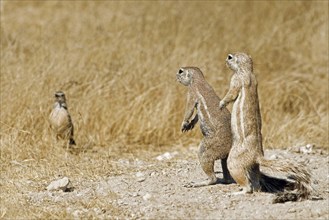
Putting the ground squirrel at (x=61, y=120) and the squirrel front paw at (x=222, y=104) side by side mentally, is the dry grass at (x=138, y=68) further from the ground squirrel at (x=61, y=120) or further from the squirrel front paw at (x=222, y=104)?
the squirrel front paw at (x=222, y=104)

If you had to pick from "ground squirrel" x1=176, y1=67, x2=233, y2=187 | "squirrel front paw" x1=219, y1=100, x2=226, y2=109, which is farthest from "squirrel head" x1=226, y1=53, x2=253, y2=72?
"ground squirrel" x1=176, y1=67, x2=233, y2=187

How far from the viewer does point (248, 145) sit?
6.82 m

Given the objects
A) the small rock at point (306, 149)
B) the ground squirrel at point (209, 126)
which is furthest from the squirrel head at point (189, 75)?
the small rock at point (306, 149)

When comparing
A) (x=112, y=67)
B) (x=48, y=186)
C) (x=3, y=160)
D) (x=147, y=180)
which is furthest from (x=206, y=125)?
(x=112, y=67)

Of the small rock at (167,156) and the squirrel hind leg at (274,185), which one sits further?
the small rock at (167,156)

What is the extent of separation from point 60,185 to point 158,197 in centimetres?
89

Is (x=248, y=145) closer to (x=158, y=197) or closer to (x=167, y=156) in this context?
(x=158, y=197)

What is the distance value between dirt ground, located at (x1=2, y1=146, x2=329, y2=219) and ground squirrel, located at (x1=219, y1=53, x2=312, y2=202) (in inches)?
4.7

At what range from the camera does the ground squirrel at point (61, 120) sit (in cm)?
905

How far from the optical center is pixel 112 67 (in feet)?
35.5

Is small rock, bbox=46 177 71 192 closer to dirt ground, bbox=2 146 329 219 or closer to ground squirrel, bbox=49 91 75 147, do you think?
dirt ground, bbox=2 146 329 219

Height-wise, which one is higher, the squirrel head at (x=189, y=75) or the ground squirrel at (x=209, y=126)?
the squirrel head at (x=189, y=75)

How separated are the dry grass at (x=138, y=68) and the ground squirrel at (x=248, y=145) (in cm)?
168

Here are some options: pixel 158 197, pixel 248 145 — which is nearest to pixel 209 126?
pixel 248 145
